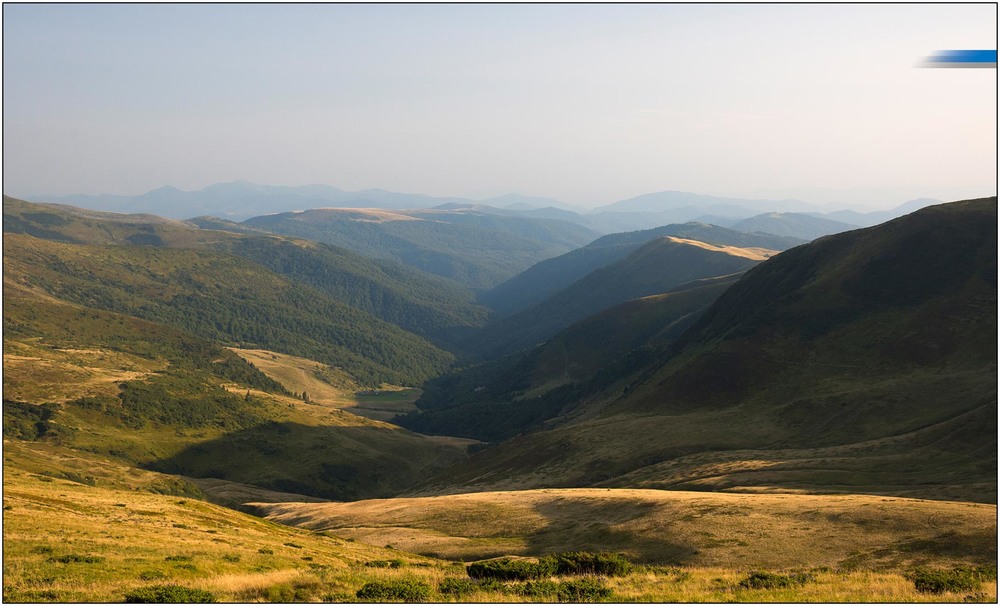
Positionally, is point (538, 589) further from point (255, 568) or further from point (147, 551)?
point (147, 551)

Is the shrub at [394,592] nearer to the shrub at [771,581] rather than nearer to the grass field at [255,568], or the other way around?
the grass field at [255,568]

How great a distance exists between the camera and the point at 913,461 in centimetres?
7500

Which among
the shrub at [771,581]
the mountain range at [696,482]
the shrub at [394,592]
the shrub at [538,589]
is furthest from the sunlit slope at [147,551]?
the shrub at [771,581]

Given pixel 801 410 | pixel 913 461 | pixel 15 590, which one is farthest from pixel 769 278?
pixel 15 590

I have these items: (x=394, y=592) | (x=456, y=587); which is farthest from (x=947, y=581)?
(x=394, y=592)

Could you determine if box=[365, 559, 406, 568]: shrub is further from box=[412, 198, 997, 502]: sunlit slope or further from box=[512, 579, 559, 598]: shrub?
box=[412, 198, 997, 502]: sunlit slope

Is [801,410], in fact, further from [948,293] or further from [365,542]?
[365,542]

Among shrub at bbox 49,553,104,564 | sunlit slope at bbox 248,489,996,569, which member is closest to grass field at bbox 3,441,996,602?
shrub at bbox 49,553,104,564

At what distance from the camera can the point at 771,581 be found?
3331cm

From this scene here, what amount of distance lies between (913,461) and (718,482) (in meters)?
21.7

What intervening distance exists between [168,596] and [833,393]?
11734cm

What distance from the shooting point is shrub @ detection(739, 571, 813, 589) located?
32.8 meters

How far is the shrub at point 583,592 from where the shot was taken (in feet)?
99.6

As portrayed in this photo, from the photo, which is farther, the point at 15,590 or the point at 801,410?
the point at 801,410
